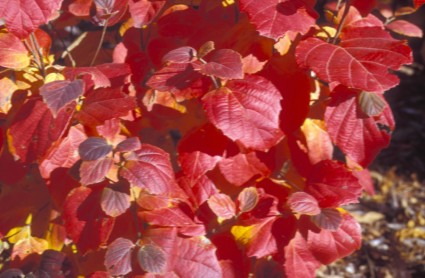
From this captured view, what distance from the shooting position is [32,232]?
1.83 meters

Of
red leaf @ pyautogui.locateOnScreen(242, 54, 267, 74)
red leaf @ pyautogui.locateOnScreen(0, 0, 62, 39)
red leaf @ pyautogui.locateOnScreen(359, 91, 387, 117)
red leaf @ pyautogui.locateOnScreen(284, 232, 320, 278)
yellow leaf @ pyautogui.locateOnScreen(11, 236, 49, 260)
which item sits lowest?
red leaf @ pyautogui.locateOnScreen(284, 232, 320, 278)

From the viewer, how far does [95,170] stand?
51.8 inches

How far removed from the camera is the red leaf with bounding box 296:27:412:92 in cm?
130

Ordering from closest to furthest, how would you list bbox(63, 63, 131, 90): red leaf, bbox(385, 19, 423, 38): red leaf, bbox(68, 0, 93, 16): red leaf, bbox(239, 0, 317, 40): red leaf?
bbox(239, 0, 317, 40): red leaf
bbox(63, 63, 131, 90): red leaf
bbox(68, 0, 93, 16): red leaf
bbox(385, 19, 423, 38): red leaf

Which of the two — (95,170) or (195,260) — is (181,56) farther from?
(195,260)

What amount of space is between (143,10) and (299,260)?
840 mm

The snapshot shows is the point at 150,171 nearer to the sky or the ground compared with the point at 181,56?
nearer to the ground

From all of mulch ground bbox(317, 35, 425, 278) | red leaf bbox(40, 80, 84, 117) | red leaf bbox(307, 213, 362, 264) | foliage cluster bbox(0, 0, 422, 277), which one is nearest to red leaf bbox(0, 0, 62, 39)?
foliage cluster bbox(0, 0, 422, 277)

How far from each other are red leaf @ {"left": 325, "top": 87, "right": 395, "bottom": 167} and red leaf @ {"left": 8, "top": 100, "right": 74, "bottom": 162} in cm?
69

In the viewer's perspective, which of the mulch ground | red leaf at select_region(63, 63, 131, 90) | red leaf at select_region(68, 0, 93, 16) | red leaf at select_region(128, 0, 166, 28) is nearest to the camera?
red leaf at select_region(63, 63, 131, 90)

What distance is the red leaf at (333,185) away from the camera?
1488 mm

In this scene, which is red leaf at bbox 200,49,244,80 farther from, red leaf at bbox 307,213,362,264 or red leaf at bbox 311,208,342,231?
red leaf at bbox 307,213,362,264

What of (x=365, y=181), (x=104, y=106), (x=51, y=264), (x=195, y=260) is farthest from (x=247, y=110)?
(x=365, y=181)

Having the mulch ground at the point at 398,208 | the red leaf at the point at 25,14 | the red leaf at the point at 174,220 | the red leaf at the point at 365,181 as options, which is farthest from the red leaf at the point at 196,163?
the mulch ground at the point at 398,208
